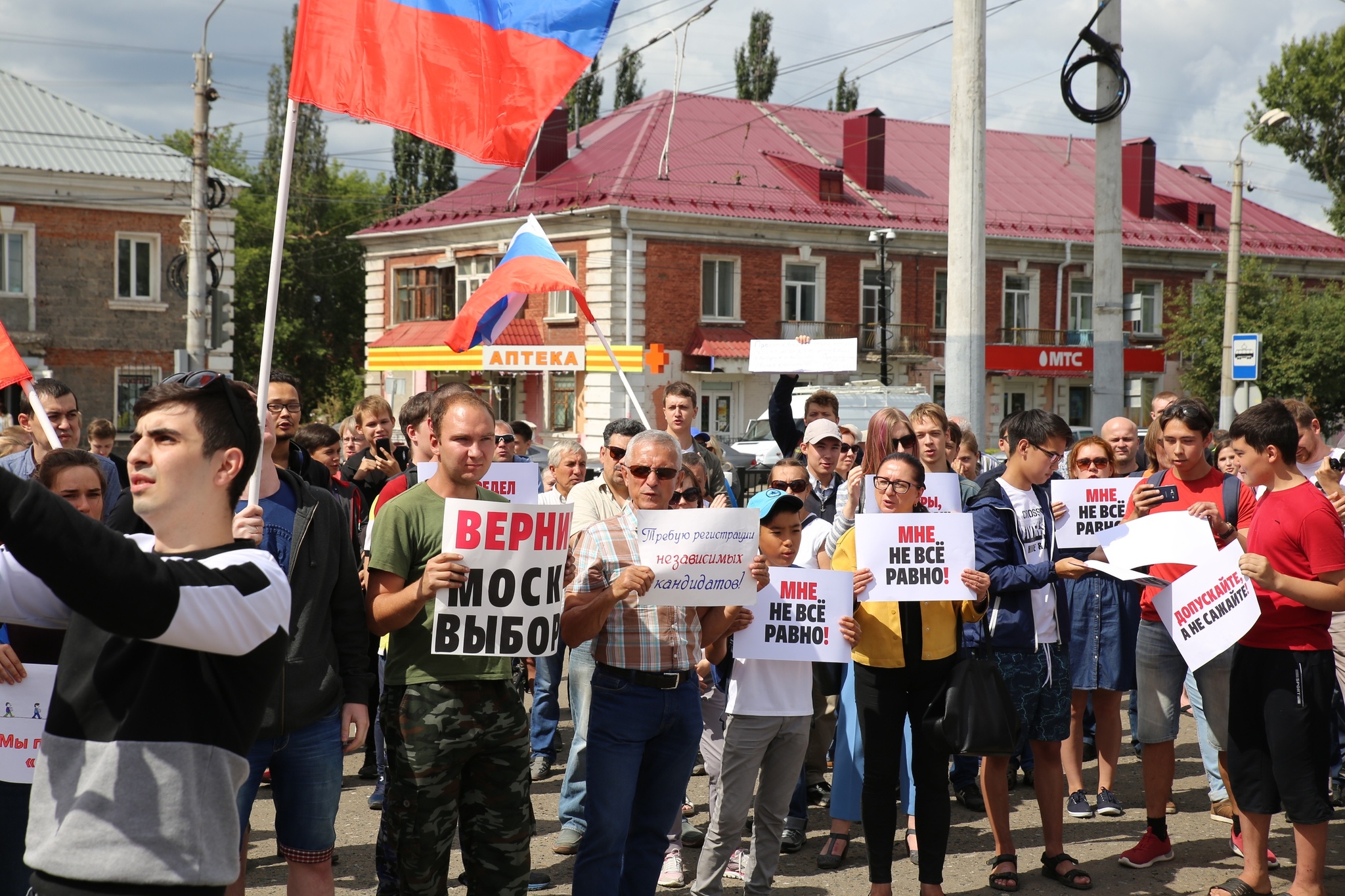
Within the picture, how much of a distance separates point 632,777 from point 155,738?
244 cm

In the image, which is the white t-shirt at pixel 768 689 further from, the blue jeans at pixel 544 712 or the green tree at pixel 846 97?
the green tree at pixel 846 97

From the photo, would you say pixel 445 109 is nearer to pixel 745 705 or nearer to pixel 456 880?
pixel 745 705

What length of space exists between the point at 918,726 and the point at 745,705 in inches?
31.7

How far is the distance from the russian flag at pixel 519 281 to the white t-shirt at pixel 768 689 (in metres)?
4.28

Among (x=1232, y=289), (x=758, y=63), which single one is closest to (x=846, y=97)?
(x=758, y=63)

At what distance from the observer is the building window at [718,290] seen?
35.7 metres

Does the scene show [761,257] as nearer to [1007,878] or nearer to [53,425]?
[53,425]

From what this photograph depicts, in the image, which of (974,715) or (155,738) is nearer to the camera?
(155,738)

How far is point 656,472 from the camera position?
479 centimetres

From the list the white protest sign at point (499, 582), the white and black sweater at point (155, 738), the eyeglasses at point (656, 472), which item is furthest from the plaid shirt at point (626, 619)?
the white and black sweater at point (155, 738)

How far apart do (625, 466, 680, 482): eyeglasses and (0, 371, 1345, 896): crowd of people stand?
2 centimetres

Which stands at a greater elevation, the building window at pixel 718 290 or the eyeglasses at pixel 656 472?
the building window at pixel 718 290

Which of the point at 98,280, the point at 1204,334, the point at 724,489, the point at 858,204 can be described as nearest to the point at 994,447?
the point at 1204,334

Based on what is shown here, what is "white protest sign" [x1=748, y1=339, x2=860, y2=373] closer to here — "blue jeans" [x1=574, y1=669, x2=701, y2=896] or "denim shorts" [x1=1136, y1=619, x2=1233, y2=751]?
"denim shorts" [x1=1136, y1=619, x2=1233, y2=751]
